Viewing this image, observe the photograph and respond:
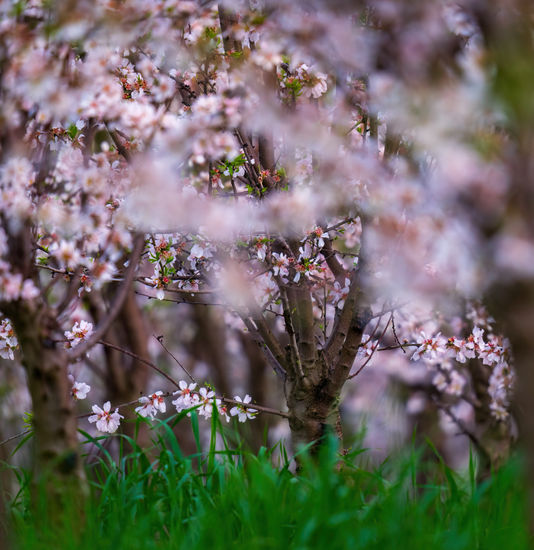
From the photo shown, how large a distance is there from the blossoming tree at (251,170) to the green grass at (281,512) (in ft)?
1.23

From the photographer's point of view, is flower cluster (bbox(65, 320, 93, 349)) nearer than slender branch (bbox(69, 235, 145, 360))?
No

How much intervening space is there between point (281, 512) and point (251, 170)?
Result: 203 centimetres

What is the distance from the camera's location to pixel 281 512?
2473 mm

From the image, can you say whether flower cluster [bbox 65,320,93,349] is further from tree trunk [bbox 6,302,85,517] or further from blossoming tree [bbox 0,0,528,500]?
tree trunk [bbox 6,302,85,517]

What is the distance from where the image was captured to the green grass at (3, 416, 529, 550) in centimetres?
223

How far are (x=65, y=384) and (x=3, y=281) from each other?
47 centimetres

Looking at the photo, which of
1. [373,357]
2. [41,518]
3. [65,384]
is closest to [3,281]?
[65,384]

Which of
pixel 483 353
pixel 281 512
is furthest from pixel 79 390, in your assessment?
pixel 483 353

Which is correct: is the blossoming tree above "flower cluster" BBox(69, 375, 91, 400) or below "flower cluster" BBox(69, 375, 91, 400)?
above

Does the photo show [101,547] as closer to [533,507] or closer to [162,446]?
[162,446]

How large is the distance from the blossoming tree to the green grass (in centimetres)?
38

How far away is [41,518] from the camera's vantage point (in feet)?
8.29

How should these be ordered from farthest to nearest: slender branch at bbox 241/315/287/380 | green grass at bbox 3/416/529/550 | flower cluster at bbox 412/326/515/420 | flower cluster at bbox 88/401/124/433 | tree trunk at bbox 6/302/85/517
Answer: flower cluster at bbox 412/326/515/420, slender branch at bbox 241/315/287/380, flower cluster at bbox 88/401/124/433, tree trunk at bbox 6/302/85/517, green grass at bbox 3/416/529/550

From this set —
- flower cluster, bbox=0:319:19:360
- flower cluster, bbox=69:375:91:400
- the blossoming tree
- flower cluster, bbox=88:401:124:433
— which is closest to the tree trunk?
the blossoming tree
